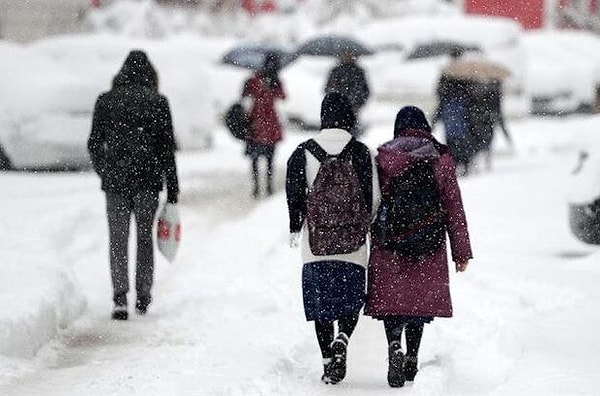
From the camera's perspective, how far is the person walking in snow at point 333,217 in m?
6.53

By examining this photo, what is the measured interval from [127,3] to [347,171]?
39806mm

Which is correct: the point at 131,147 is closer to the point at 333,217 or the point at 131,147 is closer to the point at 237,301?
the point at 237,301

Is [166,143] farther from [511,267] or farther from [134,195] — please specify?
[511,267]

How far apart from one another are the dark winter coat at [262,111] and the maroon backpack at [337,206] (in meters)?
7.79

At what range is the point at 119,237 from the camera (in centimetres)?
845

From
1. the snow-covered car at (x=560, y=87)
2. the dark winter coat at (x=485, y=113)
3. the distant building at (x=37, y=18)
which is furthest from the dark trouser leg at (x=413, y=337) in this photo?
the snow-covered car at (x=560, y=87)

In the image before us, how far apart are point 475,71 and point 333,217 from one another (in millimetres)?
10578

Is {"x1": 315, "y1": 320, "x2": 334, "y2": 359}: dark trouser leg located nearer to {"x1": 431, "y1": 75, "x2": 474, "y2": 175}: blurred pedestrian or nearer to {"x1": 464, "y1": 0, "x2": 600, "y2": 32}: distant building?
{"x1": 431, "y1": 75, "x2": 474, "y2": 175}: blurred pedestrian

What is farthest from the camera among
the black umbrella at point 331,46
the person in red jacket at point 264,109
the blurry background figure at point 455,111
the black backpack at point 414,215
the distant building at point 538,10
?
the distant building at point 538,10

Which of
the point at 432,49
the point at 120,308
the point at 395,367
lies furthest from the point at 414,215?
the point at 432,49

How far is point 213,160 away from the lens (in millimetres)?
19000

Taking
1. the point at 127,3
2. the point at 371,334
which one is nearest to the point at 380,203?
the point at 371,334

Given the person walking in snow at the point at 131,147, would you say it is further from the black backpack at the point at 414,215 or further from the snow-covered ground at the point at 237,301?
the black backpack at the point at 414,215

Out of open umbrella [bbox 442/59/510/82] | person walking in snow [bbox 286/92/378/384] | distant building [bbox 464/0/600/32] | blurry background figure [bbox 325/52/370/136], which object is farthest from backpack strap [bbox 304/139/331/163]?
distant building [bbox 464/0/600/32]
